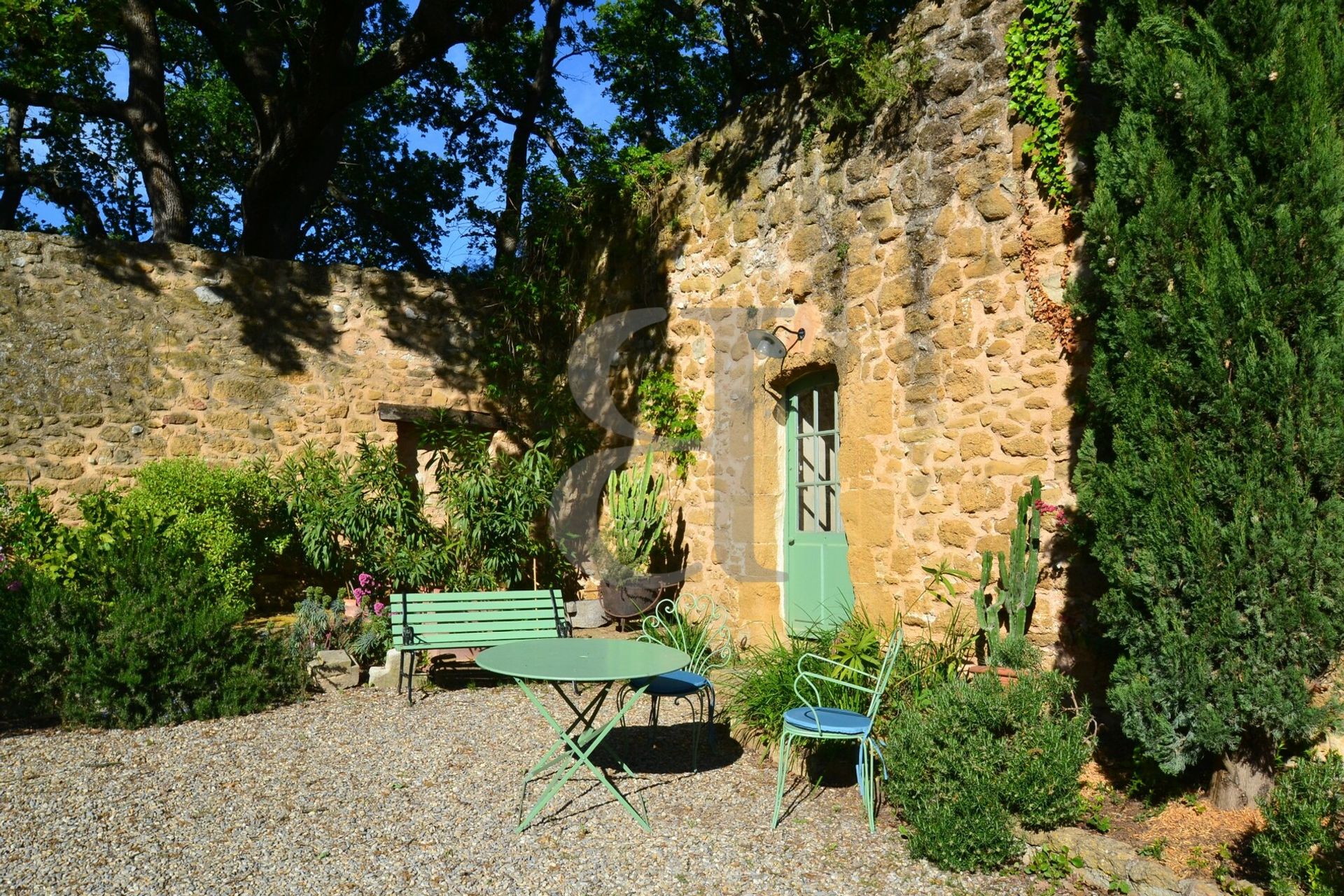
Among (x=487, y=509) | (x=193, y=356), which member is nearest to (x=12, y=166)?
(x=193, y=356)

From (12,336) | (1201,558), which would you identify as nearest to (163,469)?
(12,336)

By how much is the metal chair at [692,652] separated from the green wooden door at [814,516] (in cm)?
56

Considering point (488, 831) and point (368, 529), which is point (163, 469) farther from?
point (488, 831)

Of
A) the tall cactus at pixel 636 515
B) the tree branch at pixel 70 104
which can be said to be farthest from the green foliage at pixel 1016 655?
the tree branch at pixel 70 104

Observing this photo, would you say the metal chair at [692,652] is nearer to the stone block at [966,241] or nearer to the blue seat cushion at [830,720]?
the blue seat cushion at [830,720]

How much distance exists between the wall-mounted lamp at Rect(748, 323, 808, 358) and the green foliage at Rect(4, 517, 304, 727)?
3537mm

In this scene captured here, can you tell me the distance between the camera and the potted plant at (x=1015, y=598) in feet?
13.9

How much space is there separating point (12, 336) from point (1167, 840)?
8328mm

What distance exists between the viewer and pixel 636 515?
7.18 meters

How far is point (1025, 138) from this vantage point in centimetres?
470

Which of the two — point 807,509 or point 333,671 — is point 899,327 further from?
point 333,671

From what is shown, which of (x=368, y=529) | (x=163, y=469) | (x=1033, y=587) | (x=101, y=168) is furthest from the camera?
(x=101, y=168)

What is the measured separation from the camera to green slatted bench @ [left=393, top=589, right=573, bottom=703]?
19.0 feet

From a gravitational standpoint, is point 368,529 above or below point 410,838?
above
